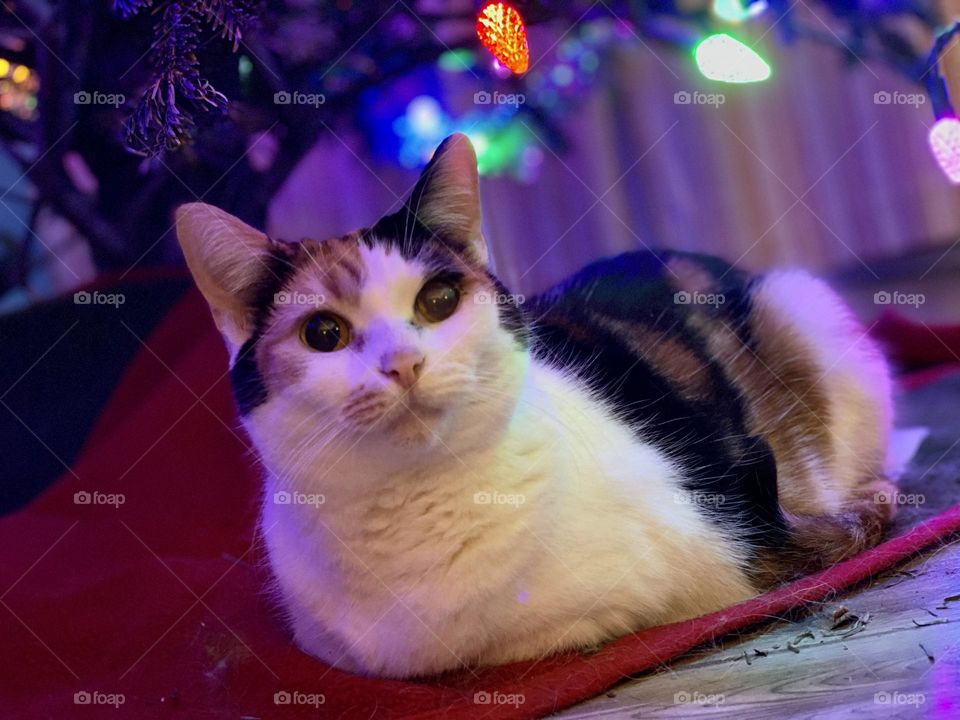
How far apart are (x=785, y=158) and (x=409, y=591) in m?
1.42

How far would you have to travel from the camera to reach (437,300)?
3.56ft

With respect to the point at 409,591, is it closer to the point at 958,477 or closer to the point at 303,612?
the point at 303,612

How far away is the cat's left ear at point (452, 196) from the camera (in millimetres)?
1121

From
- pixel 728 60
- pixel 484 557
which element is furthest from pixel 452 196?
pixel 728 60

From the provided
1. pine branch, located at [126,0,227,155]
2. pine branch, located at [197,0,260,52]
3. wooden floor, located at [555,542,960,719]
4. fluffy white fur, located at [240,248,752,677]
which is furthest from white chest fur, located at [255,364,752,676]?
pine branch, located at [197,0,260,52]

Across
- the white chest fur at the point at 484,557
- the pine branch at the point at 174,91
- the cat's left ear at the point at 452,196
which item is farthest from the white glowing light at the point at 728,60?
the pine branch at the point at 174,91

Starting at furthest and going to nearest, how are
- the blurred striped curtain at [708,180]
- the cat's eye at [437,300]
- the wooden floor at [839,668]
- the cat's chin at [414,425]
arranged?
the blurred striped curtain at [708,180]
the cat's eye at [437,300]
the cat's chin at [414,425]
the wooden floor at [839,668]

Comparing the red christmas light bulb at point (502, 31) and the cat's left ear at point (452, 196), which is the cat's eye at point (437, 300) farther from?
the red christmas light bulb at point (502, 31)

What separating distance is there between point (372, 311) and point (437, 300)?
3.5 inches

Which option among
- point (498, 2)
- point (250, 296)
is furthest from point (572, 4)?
point (250, 296)

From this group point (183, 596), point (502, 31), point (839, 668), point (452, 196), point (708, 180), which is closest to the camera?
point (839, 668)

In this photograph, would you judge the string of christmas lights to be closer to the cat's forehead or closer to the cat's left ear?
the cat's left ear

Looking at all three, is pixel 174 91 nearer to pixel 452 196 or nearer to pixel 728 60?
pixel 452 196

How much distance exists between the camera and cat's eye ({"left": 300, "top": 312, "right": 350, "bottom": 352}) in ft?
3.43
